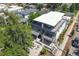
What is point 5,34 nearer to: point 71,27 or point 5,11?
point 5,11

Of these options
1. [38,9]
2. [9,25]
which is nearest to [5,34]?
[9,25]

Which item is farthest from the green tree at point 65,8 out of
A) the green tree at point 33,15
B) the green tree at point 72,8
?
the green tree at point 33,15

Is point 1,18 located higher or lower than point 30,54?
higher

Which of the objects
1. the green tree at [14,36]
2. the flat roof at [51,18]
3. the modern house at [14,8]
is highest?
the modern house at [14,8]

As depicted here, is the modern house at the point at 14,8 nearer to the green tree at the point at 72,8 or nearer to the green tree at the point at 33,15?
the green tree at the point at 33,15

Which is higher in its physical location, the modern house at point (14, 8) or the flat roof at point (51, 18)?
the modern house at point (14, 8)

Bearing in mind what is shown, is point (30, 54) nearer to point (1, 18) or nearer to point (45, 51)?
point (45, 51)
